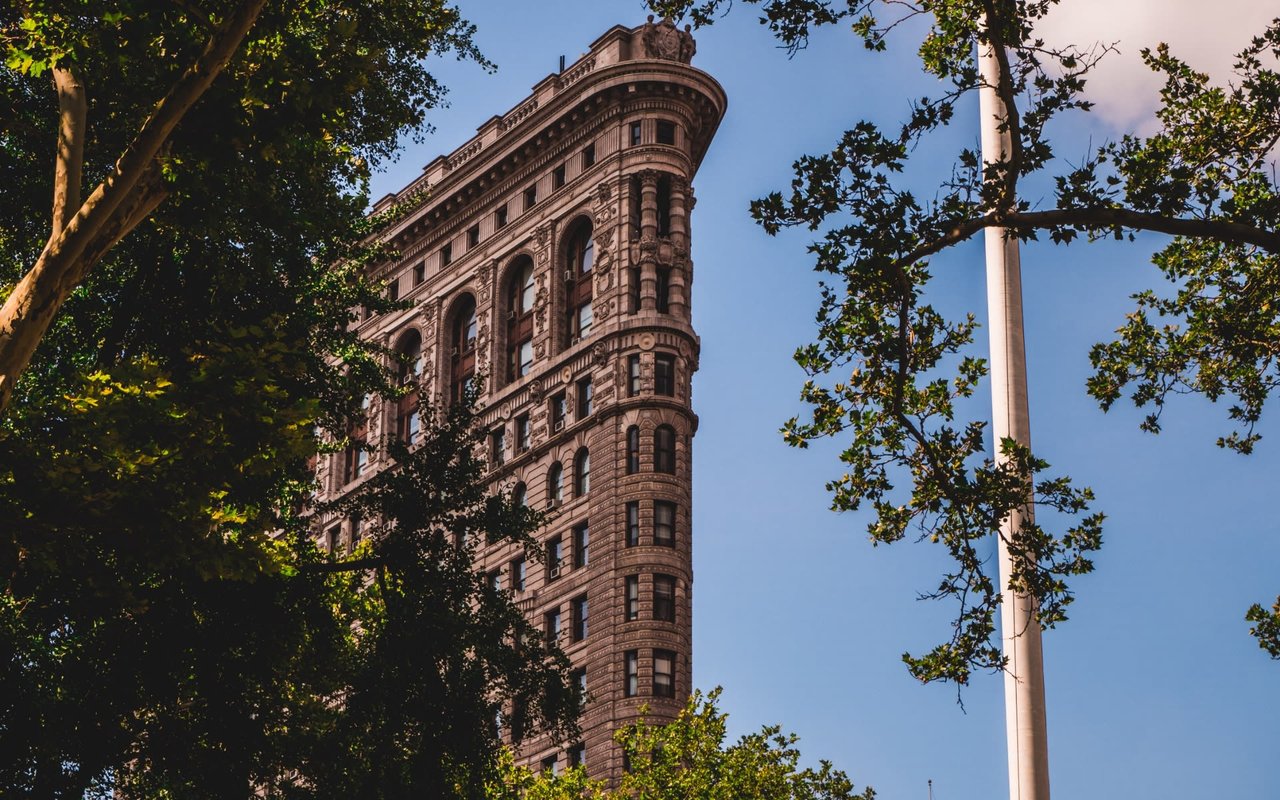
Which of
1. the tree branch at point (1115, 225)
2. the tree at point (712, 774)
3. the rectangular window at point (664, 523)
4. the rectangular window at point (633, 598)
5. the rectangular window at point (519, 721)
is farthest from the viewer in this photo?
the rectangular window at point (664, 523)

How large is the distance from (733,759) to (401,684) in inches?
1096

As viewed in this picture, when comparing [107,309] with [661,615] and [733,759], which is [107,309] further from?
[661,615]

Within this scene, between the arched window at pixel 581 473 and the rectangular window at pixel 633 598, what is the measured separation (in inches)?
252

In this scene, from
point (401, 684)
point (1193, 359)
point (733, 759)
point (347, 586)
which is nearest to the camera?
point (1193, 359)

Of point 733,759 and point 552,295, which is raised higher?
point 552,295

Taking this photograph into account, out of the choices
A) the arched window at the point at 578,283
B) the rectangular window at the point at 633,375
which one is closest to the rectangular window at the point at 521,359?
the arched window at the point at 578,283

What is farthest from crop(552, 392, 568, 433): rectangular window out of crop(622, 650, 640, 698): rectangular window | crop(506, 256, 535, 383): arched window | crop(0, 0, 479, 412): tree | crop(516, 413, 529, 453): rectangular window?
crop(0, 0, 479, 412): tree

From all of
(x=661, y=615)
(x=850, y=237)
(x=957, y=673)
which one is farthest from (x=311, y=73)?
(x=661, y=615)

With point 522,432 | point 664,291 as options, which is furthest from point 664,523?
point 522,432

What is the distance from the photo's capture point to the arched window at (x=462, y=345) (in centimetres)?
9294

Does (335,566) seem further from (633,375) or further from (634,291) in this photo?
(634,291)

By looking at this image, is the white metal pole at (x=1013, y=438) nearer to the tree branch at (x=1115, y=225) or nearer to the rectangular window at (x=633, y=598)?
the tree branch at (x=1115, y=225)

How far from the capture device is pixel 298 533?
2823cm

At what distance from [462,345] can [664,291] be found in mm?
15928
